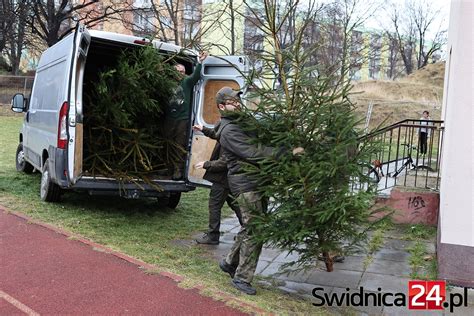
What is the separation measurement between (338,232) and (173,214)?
397 cm

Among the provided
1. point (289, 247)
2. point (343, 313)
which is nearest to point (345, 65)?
point (289, 247)

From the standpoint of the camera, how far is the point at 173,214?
26.1 feet

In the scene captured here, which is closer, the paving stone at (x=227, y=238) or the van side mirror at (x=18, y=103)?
the paving stone at (x=227, y=238)

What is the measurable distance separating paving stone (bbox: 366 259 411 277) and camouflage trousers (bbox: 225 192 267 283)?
165 centimetres

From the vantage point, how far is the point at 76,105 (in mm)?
6398

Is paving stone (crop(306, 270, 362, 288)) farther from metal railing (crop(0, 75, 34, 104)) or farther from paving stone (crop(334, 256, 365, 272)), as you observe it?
metal railing (crop(0, 75, 34, 104))

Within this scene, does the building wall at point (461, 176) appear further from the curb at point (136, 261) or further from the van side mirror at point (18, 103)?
the van side mirror at point (18, 103)

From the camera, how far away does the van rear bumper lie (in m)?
6.65

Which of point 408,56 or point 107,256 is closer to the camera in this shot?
point 107,256

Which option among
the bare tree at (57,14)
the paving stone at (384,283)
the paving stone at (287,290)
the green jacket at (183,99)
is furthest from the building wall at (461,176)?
the bare tree at (57,14)

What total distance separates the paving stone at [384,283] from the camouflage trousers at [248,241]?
49.3 inches

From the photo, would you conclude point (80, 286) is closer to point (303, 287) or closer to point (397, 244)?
point (303, 287)

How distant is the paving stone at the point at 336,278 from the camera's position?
5114mm

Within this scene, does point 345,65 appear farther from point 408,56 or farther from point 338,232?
point 408,56
